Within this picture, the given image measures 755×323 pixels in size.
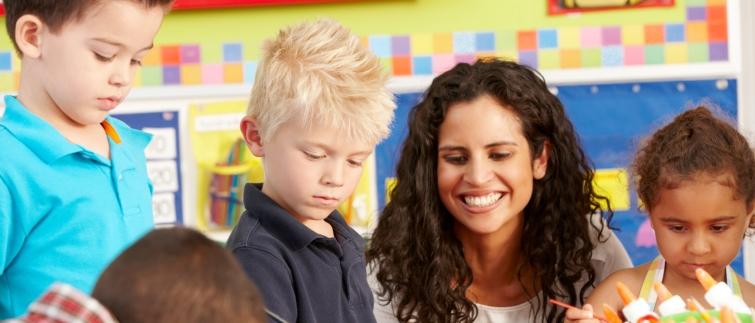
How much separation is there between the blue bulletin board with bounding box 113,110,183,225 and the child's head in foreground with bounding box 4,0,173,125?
0.98m

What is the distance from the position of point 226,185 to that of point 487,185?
71 cm

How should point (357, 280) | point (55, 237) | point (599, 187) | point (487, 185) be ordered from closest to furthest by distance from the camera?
point (55, 237) → point (357, 280) → point (487, 185) → point (599, 187)

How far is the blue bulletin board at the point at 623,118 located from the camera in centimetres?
207

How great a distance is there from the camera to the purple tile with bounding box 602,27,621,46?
2.05 m

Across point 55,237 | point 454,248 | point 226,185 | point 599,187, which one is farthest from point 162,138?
point 55,237

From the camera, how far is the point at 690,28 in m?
2.05

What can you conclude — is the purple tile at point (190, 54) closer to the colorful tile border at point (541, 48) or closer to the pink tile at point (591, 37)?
the colorful tile border at point (541, 48)

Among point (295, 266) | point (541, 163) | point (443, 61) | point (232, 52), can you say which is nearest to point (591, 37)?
point (443, 61)

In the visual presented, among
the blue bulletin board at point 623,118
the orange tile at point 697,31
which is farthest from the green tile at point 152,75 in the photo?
the orange tile at point 697,31

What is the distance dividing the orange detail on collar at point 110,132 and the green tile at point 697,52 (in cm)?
124

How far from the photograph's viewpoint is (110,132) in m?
1.26

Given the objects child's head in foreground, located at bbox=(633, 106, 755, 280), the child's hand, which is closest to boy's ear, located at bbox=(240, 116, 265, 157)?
the child's hand

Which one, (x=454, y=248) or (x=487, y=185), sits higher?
(x=487, y=185)

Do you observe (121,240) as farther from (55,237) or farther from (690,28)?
(690,28)
